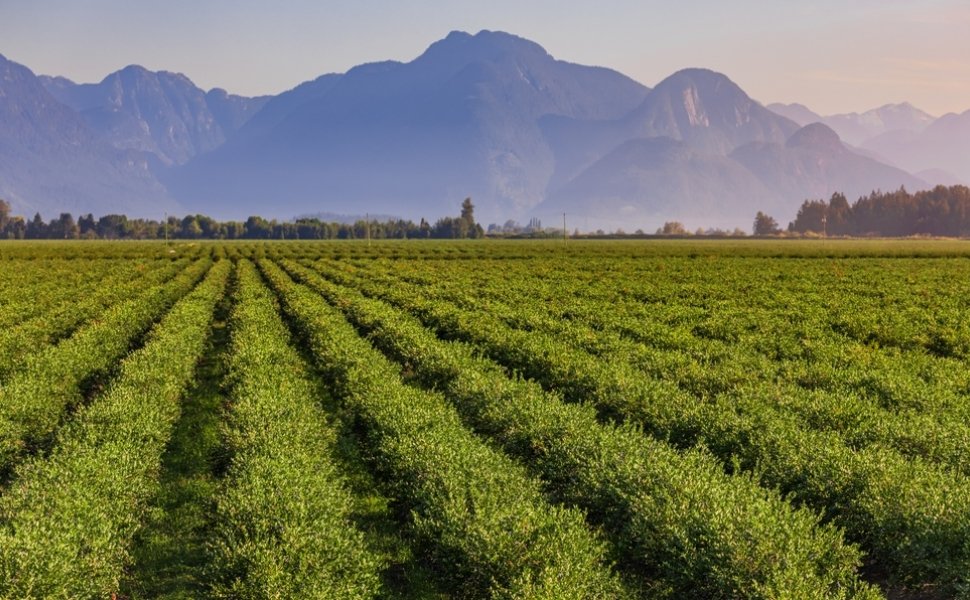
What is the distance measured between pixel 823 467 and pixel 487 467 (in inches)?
207

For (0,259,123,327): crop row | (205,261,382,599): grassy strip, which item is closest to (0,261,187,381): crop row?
(0,259,123,327): crop row

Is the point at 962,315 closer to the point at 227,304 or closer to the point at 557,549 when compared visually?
the point at 557,549

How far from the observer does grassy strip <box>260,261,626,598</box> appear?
808 cm

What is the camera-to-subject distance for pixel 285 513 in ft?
30.6

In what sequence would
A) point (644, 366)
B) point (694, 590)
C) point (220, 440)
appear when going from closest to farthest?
1. point (694, 590)
2. point (220, 440)
3. point (644, 366)

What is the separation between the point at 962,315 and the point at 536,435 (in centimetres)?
2663

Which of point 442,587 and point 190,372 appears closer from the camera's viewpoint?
point 442,587

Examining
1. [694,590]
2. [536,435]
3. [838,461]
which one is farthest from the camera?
[536,435]

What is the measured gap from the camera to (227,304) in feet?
127

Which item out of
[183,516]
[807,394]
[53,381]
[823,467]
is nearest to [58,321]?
[53,381]

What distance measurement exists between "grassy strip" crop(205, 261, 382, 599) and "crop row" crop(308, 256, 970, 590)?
6.14 m

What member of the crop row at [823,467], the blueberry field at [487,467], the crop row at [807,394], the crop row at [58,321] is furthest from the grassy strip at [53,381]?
the crop row at [807,394]

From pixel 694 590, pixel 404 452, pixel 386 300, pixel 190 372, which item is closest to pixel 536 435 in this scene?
pixel 404 452

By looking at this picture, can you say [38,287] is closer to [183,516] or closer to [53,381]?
[53,381]
